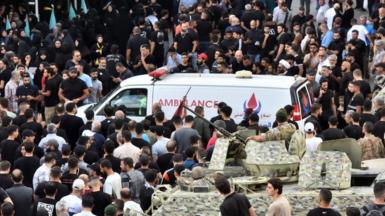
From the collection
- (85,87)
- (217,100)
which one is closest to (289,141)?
(217,100)

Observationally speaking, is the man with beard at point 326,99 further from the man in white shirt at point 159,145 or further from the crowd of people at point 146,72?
the man in white shirt at point 159,145

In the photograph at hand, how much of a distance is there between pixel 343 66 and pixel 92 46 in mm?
7165

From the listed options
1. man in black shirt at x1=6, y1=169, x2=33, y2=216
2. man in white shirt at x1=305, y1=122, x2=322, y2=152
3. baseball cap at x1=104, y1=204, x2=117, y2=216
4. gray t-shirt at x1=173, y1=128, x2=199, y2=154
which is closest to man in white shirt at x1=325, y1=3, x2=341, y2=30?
gray t-shirt at x1=173, y1=128, x2=199, y2=154

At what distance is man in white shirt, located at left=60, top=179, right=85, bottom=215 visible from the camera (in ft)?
66.8

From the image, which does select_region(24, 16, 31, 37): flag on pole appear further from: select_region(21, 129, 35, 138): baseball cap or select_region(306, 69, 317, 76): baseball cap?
select_region(21, 129, 35, 138): baseball cap

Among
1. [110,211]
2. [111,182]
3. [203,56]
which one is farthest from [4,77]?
[110,211]

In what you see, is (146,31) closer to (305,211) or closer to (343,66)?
(343,66)

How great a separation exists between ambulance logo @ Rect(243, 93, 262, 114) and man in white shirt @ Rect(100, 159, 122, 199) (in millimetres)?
5629

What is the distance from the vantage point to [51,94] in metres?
29.1

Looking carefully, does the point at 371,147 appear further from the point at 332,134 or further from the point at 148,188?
the point at 148,188

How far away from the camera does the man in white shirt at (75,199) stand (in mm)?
20359

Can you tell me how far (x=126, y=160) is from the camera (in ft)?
71.3

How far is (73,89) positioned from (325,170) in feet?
32.8

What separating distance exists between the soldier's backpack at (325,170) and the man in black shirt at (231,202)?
1.16m
